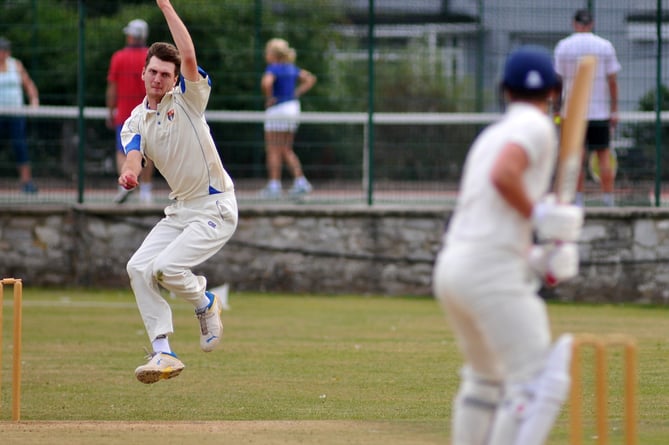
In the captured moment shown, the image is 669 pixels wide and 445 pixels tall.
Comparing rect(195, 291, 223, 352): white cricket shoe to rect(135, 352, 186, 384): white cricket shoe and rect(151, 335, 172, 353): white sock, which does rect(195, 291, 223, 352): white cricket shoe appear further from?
rect(135, 352, 186, 384): white cricket shoe

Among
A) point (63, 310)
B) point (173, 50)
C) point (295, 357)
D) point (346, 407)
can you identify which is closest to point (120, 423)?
point (346, 407)

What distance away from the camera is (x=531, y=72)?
542cm

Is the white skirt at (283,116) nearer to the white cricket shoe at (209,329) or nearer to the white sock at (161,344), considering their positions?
the white cricket shoe at (209,329)

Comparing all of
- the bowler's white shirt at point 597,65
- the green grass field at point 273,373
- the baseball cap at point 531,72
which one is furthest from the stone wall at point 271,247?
the baseball cap at point 531,72

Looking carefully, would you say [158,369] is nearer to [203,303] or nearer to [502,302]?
[203,303]

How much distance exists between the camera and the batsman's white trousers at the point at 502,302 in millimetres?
5191

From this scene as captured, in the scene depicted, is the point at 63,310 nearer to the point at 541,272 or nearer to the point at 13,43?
the point at 13,43

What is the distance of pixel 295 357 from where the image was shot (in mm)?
11258

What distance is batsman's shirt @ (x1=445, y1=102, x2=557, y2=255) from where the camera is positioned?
5234 millimetres

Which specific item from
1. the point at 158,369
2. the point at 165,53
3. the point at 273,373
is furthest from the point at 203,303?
the point at 165,53

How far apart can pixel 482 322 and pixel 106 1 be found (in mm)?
12572

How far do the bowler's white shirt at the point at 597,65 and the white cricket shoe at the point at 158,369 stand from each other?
7697 mm

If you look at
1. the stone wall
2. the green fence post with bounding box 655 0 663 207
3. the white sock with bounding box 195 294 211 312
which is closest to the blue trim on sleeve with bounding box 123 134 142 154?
the white sock with bounding box 195 294 211 312

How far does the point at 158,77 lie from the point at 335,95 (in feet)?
27.9
